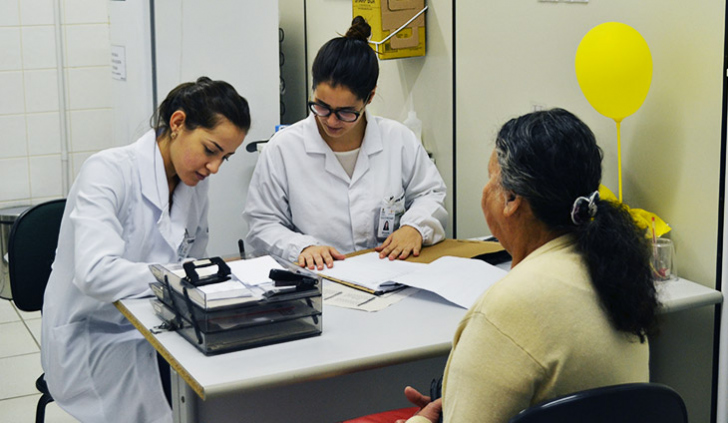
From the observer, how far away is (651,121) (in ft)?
7.41

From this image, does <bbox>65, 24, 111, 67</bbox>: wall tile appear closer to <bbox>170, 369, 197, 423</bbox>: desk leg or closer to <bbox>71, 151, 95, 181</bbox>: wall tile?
<bbox>71, 151, 95, 181</bbox>: wall tile

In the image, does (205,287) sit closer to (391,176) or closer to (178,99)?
(178,99)

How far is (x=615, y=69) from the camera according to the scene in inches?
83.4

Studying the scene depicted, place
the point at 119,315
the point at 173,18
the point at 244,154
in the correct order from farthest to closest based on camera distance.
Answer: the point at 244,154, the point at 173,18, the point at 119,315

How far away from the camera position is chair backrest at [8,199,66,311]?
234cm

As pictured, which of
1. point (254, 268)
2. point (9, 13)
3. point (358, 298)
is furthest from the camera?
point (9, 13)

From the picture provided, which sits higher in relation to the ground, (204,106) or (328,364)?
(204,106)

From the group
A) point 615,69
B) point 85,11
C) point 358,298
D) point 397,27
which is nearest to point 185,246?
point 358,298

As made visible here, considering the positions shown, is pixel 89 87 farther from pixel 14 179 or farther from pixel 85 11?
pixel 14 179

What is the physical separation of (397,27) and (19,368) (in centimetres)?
225

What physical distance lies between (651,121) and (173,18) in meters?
2.20

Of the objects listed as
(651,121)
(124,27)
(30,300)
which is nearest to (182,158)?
(30,300)

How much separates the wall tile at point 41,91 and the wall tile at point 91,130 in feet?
0.49

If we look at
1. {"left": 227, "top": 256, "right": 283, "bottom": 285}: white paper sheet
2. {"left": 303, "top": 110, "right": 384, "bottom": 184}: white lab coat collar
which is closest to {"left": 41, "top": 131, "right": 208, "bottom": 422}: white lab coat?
{"left": 227, "top": 256, "right": 283, "bottom": 285}: white paper sheet
